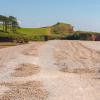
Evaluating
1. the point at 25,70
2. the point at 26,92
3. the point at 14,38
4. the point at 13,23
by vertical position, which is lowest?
the point at 26,92

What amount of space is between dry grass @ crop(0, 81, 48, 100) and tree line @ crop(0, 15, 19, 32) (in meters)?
54.1

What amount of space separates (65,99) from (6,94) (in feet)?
7.49

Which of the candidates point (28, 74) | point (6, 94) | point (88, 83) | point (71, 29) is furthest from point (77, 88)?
point (71, 29)

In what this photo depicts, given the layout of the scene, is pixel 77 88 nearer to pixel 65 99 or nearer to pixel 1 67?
pixel 65 99

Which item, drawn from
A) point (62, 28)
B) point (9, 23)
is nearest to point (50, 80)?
point (9, 23)

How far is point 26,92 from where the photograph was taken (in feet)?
49.1

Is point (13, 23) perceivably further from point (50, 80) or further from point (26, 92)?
point (26, 92)

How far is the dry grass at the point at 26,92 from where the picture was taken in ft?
46.2

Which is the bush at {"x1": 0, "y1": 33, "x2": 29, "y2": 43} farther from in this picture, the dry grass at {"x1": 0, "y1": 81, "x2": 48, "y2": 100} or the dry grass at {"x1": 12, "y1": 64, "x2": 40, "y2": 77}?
the dry grass at {"x1": 0, "y1": 81, "x2": 48, "y2": 100}

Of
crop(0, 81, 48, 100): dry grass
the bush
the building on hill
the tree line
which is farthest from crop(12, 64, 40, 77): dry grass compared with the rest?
the building on hill

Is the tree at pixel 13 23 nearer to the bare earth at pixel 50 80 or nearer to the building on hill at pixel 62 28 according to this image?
the building on hill at pixel 62 28

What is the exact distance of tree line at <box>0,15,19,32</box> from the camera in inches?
2781

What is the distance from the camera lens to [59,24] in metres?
96.0

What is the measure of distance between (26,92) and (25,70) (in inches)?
237
